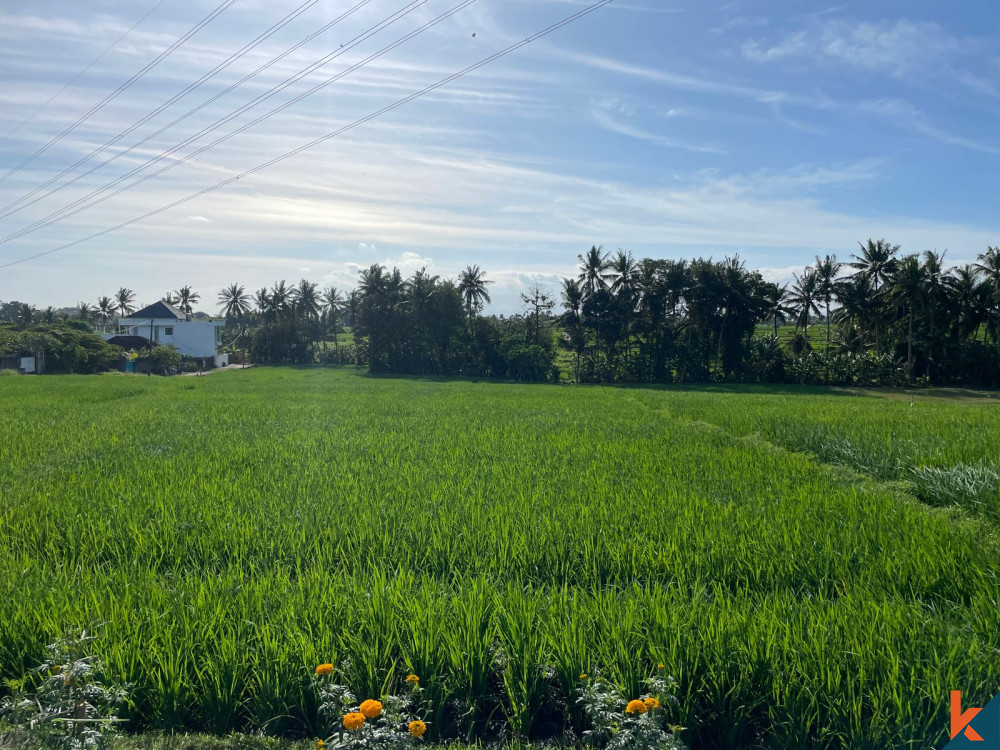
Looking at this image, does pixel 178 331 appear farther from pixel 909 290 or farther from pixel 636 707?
pixel 636 707

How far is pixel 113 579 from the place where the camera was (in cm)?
445

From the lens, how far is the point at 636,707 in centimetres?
266

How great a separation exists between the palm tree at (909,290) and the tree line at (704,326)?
0.27 feet

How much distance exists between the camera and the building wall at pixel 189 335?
5644cm

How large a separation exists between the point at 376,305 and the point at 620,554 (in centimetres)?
4481

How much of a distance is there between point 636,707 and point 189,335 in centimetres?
6107

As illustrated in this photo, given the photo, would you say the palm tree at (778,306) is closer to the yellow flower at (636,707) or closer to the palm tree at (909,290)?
the palm tree at (909,290)

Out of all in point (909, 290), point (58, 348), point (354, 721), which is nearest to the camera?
point (354, 721)

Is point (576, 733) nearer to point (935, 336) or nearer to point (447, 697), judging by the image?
point (447, 697)

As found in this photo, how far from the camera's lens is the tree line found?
122 feet

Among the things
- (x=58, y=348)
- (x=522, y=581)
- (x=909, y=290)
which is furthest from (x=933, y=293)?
(x=58, y=348)

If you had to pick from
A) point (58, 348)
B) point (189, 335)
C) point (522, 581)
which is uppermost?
point (189, 335)

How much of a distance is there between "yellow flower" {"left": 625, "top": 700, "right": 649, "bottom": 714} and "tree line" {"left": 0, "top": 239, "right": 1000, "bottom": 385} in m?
39.6

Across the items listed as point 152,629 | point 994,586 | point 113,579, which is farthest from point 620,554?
point 113,579
